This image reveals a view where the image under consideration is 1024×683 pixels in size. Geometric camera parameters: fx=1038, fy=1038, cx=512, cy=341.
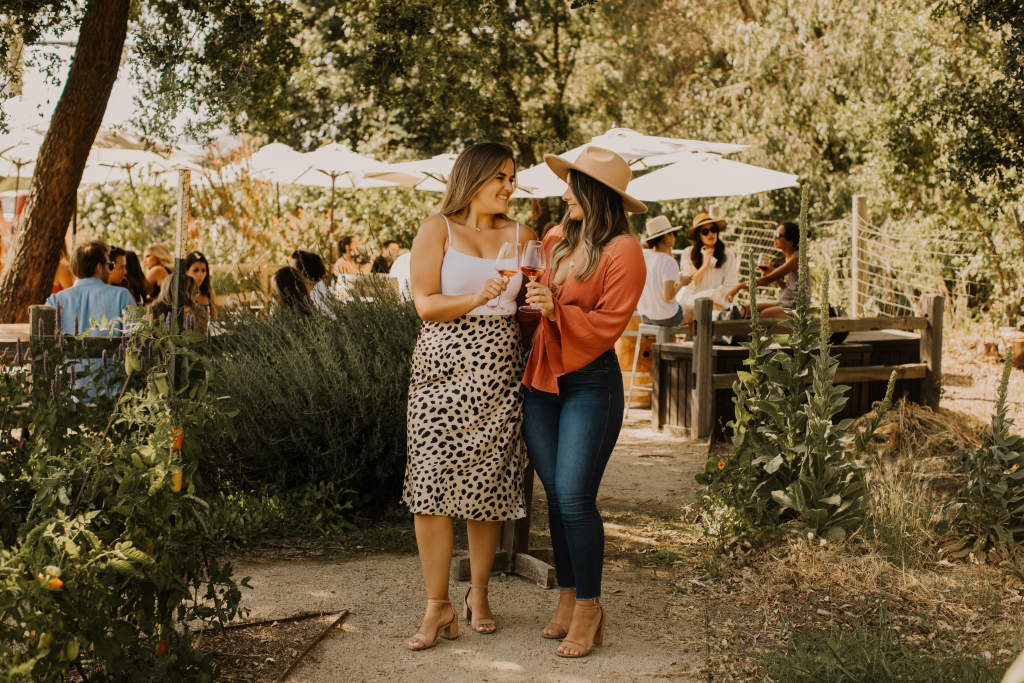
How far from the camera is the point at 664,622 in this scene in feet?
13.8

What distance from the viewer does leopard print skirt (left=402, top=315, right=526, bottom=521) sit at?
3814 mm

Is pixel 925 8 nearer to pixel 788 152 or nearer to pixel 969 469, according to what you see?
pixel 788 152

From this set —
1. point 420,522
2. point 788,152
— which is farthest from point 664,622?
point 788,152

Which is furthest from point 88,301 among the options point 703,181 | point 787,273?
point 703,181

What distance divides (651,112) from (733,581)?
58.4ft

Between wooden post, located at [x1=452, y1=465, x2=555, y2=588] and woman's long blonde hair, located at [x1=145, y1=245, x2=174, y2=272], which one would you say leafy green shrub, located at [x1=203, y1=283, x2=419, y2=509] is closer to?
wooden post, located at [x1=452, y1=465, x2=555, y2=588]

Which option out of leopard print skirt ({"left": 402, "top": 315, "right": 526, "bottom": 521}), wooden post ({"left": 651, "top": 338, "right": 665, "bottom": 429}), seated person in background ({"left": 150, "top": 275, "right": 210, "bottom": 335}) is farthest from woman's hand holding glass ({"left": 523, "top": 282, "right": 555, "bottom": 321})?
wooden post ({"left": 651, "top": 338, "right": 665, "bottom": 429})

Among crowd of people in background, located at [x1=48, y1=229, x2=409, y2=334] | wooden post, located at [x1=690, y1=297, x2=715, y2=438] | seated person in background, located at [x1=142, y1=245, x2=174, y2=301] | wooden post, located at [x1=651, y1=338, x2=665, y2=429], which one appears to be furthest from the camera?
seated person in background, located at [x1=142, y1=245, x2=174, y2=301]

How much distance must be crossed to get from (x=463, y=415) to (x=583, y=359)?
0.50m

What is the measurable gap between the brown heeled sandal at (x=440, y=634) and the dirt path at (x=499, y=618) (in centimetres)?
3

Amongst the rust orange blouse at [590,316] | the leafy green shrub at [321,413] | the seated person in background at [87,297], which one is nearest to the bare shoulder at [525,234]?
the rust orange blouse at [590,316]

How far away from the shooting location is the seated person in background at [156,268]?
31.3 ft

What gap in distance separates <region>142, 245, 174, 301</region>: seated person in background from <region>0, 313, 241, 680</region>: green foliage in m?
6.35

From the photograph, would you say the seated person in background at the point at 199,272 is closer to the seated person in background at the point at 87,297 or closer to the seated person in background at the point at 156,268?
the seated person in background at the point at 87,297
